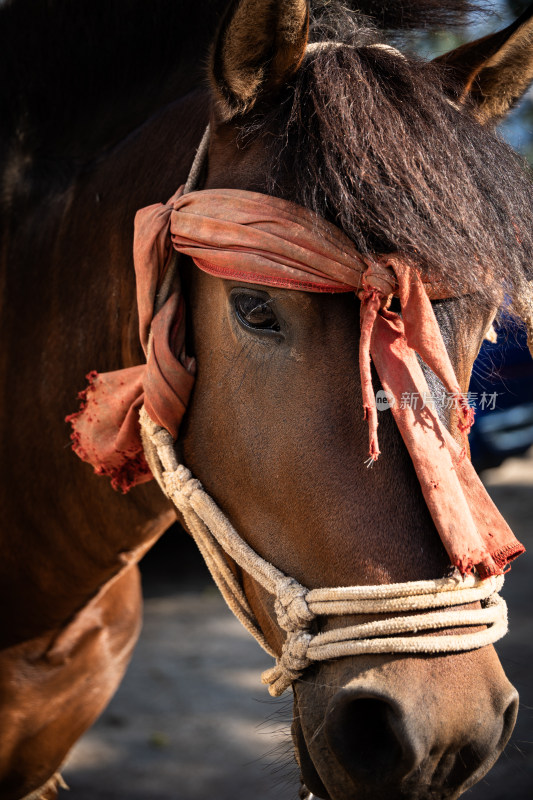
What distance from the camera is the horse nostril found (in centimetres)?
118

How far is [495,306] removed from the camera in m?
1.44

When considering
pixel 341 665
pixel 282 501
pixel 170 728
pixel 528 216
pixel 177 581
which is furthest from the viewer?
pixel 177 581

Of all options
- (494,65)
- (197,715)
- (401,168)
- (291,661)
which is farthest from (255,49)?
(197,715)

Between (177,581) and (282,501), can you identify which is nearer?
(282,501)

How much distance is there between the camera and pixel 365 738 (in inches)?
48.3

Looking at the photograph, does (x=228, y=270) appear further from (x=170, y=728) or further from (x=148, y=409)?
(x=170, y=728)

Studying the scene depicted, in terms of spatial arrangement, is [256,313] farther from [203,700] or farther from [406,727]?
[203,700]

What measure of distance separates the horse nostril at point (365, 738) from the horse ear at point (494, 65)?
4.14ft

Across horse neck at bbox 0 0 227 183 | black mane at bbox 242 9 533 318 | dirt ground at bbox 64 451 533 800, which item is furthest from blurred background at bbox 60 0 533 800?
horse neck at bbox 0 0 227 183

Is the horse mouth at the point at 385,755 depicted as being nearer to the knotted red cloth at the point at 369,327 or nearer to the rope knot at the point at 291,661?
the rope knot at the point at 291,661

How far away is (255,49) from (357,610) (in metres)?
1.09

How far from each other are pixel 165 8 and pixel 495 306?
1.28 metres

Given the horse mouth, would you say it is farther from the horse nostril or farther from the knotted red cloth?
the knotted red cloth

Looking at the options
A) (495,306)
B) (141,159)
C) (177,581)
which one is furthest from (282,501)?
(177,581)
